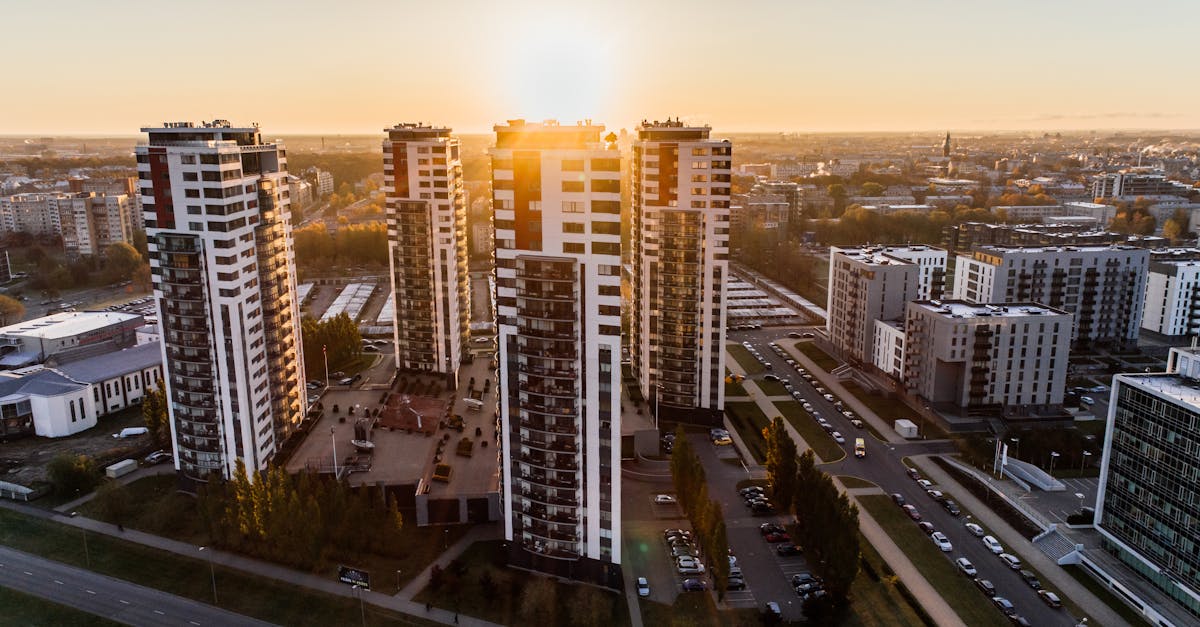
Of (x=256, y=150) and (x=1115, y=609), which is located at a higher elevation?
(x=256, y=150)

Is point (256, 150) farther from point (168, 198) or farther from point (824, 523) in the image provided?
point (824, 523)

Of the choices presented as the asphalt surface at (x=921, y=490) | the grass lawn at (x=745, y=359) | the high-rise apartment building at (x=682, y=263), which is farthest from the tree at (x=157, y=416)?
the grass lawn at (x=745, y=359)

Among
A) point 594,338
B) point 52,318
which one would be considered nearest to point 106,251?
point 52,318

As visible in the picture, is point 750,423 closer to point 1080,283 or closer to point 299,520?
point 299,520

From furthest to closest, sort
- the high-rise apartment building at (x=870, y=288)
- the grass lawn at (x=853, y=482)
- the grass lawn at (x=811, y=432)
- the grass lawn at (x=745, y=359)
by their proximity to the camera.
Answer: the grass lawn at (x=745, y=359) < the high-rise apartment building at (x=870, y=288) < the grass lawn at (x=811, y=432) < the grass lawn at (x=853, y=482)

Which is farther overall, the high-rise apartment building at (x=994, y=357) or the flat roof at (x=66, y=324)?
the flat roof at (x=66, y=324)

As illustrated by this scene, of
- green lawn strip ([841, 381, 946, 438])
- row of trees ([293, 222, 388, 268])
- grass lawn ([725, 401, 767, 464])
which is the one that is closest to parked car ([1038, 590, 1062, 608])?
grass lawn ([725, 401, 767, 464])

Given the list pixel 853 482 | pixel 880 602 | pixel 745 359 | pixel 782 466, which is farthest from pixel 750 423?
pixel 880 602

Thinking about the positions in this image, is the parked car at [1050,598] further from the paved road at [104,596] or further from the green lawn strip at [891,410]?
the paved road at [104,596]
